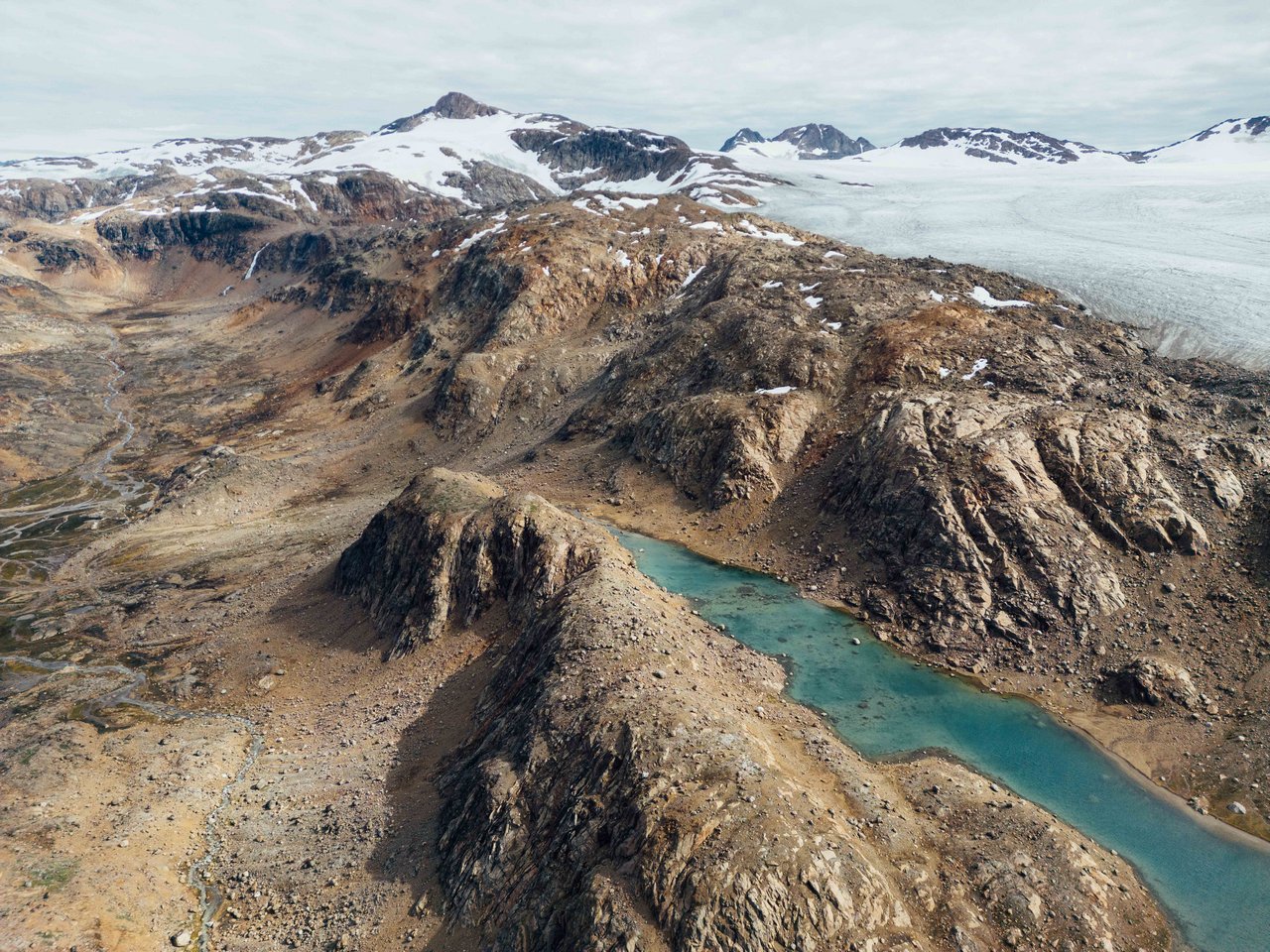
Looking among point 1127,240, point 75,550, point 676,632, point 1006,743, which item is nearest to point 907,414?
point 1006,743

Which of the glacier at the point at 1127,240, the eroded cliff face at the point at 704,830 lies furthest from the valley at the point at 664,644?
the glacier at the point at 1127,240

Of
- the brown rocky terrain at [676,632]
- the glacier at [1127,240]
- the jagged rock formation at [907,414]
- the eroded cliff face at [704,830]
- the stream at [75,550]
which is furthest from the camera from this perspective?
the glacier at [1127,240]

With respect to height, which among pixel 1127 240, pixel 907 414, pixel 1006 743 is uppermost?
pixel 1127 240

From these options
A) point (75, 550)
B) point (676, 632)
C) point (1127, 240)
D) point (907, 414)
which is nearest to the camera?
point (676, 632)

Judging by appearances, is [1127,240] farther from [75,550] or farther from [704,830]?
[75,550]

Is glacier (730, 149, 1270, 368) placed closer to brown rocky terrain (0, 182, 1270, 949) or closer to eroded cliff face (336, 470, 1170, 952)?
brown rocky terrain (0, 182, 1270, 949)

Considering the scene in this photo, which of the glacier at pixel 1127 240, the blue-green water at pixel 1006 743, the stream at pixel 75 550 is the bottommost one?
the stream at pixel 75 550

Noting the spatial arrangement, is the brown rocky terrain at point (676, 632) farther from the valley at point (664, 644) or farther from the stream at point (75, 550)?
the stream at point (75, 550)

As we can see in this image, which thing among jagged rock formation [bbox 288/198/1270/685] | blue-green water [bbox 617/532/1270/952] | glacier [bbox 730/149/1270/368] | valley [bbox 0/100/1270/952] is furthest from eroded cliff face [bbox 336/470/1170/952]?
glacier [bbox 730/149/1270/368]
